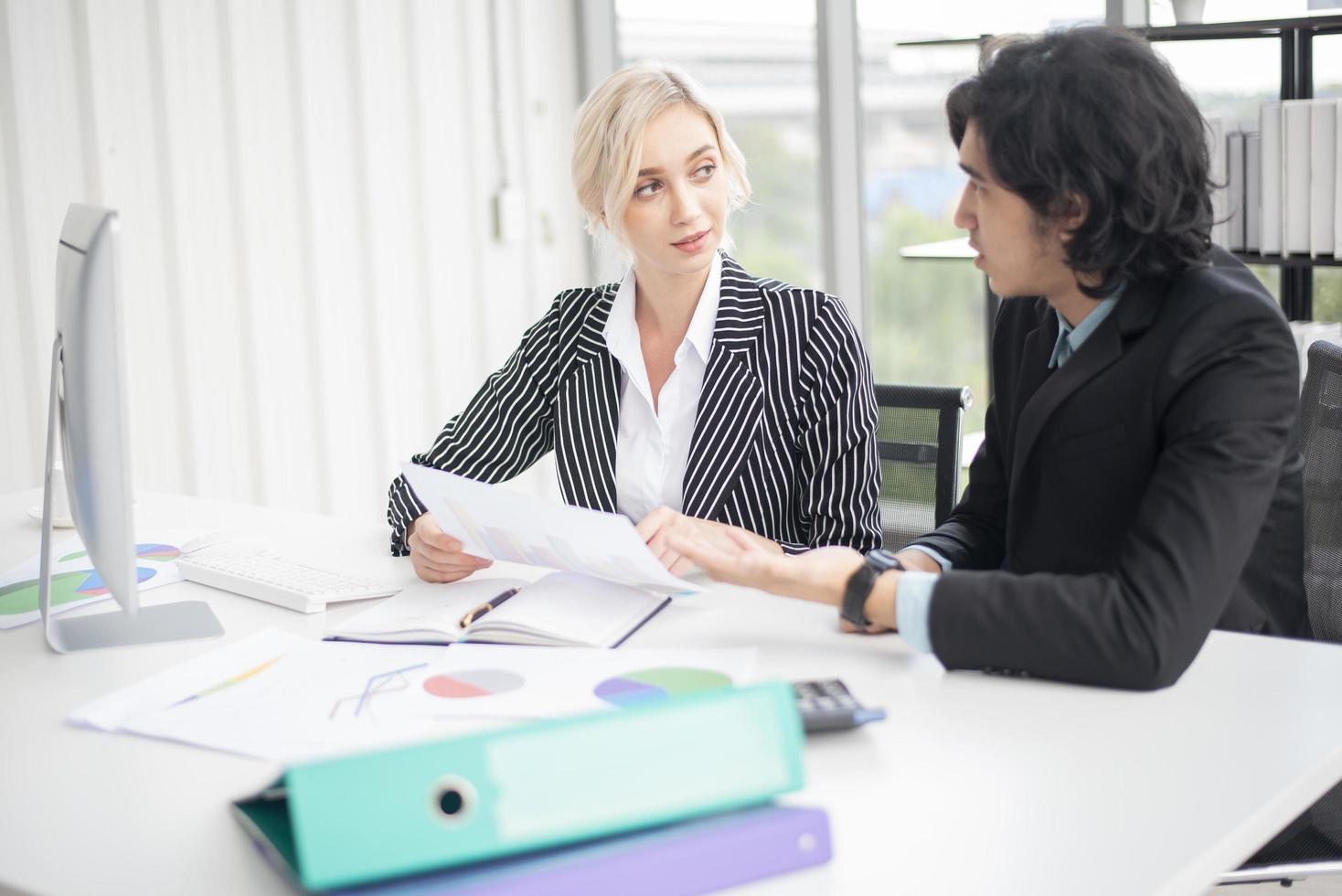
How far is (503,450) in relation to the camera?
6.71ft

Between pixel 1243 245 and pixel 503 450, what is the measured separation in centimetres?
167

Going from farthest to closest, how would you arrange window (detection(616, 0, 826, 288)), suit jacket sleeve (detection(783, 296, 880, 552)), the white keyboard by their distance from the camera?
window (detection(616, 0, 826, 288)) < suit jacket sleeve (detection(783, 296, 880, 552)) < the white keyboard

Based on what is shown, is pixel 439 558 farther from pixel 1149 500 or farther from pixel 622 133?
pixel 1149 500

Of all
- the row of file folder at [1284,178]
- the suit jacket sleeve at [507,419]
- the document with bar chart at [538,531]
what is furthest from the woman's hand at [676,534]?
the row of file folder at [1284,178]

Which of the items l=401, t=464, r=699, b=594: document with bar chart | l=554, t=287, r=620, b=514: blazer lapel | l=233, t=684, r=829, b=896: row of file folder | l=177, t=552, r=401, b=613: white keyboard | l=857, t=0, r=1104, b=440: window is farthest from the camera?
l=857, t=0, r=1104, b=440: window

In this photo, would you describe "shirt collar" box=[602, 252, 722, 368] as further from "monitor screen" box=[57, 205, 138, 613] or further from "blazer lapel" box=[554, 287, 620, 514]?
"monitor screen" box=[57, 205, 138, 613]

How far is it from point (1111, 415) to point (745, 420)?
2.08 feet

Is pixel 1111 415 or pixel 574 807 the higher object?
pixel 1111 415

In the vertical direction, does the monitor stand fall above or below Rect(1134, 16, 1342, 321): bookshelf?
below

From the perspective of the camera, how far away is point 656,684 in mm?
1259

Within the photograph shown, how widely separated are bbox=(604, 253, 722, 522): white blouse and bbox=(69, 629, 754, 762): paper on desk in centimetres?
59

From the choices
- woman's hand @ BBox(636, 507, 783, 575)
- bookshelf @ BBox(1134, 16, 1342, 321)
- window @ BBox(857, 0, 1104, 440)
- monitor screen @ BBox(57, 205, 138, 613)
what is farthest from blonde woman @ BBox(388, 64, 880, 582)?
window @ BBox(857, 0, 1104, 440)

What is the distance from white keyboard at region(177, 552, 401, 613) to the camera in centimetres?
163

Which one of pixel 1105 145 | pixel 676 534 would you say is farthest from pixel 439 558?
pixel 1105 145
